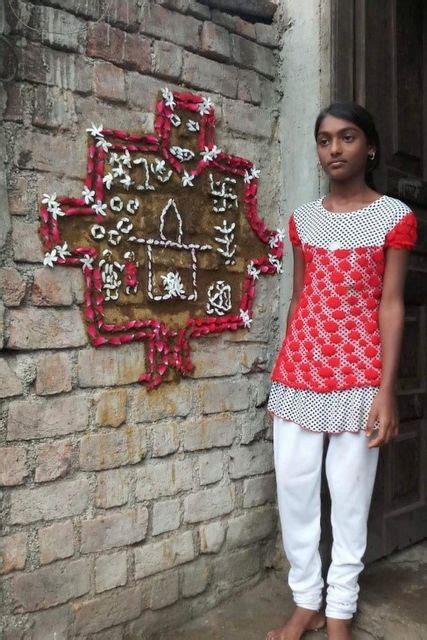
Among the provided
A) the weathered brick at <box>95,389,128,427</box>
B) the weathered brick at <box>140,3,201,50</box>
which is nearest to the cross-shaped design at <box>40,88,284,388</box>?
the weathered brick at <box>95,389,128,427</box>

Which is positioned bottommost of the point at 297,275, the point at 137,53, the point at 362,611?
the point at 362,611

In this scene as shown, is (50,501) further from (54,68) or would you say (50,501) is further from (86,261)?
(54,68)

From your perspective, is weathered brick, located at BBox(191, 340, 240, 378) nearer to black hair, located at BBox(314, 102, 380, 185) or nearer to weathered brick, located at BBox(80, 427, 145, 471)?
weathered brick, located at BBox(80, 427, 145, 471)

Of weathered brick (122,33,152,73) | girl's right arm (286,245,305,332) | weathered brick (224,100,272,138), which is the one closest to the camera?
weathered brick (122,33,152,73)

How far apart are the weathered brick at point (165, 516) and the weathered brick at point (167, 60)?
1.59 meters

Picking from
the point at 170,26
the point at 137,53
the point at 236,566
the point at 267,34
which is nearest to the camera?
the point at 137,53

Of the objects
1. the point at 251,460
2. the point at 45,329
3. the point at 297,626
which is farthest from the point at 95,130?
the point at 297,626

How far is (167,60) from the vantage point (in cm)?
247

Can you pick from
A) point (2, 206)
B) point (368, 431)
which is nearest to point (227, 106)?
point (2, 206)

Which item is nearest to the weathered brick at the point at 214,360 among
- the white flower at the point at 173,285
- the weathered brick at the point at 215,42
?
the white flower at the point at 173,285

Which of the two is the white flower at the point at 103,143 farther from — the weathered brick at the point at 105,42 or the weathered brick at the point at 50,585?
the weathered brick at the point at 50,585

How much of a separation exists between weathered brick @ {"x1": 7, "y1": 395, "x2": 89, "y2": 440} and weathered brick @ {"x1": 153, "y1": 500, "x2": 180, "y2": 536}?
462 millimetres

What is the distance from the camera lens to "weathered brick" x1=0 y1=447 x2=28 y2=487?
2.04 meters

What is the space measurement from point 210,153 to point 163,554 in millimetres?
1532
